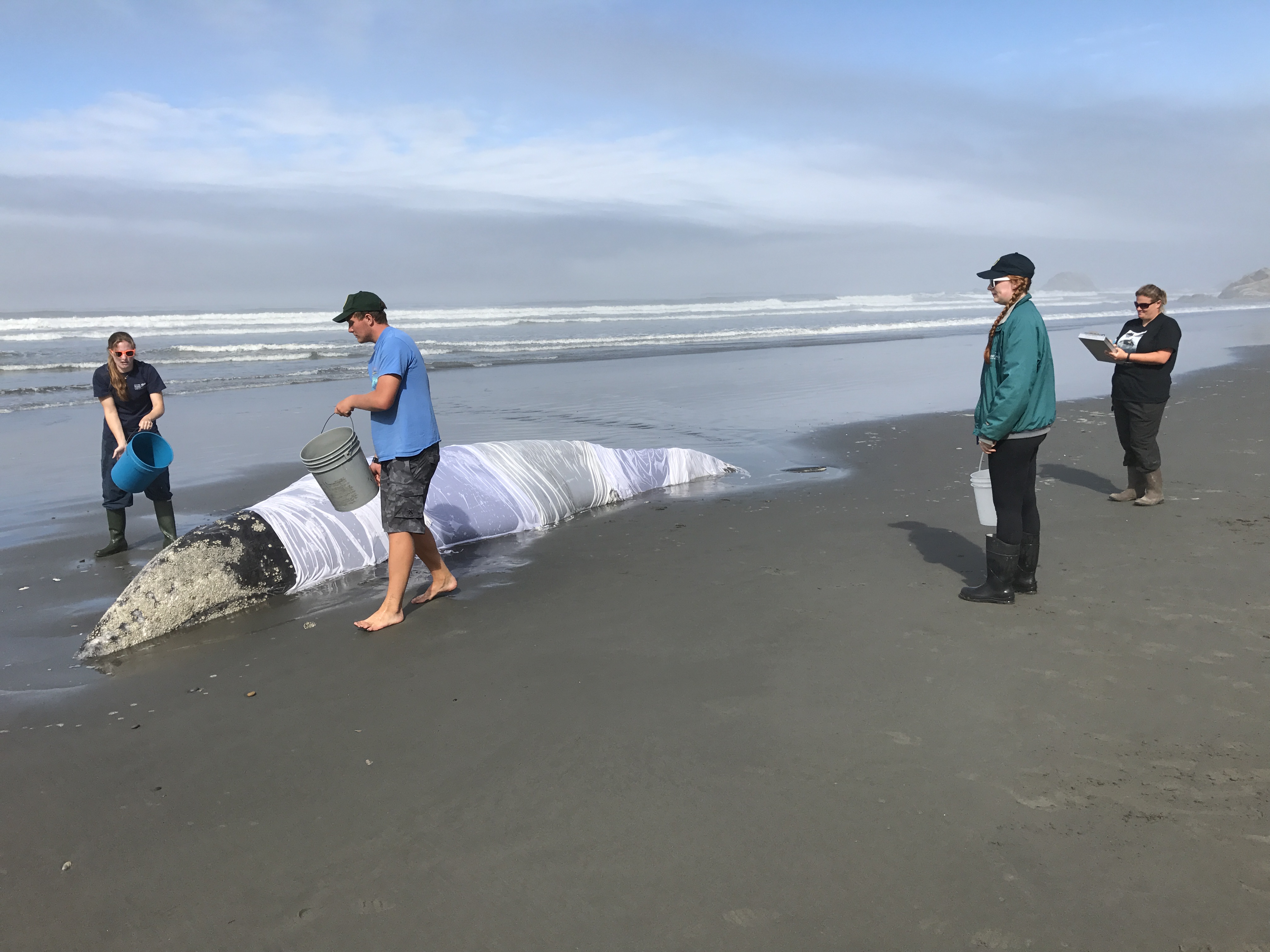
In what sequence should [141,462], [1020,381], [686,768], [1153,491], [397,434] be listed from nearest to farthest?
[686,768], [1020,381], [397,434], [141,462], [1153,491]

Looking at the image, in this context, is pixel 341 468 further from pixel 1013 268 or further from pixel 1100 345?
pixel 1100 345

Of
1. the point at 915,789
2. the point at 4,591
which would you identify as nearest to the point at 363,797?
the point at 915,789

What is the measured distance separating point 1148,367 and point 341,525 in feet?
20.8

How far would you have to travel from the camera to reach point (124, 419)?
7.03m

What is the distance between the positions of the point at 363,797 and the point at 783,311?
56.4m

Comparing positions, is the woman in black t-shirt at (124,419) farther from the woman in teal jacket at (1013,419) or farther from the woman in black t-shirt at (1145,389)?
the woman in black t-shirt at (1145,389)

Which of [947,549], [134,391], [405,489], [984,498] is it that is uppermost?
[134,391]

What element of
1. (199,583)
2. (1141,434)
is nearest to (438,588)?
(199,583)

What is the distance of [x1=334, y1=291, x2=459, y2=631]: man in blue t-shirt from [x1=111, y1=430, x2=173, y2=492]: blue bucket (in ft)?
8.08

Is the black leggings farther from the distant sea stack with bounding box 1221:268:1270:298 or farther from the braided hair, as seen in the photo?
the distant sea stack with bounding box 1221:268:1270:298

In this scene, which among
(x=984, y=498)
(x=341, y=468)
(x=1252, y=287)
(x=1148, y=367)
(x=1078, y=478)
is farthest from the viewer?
(x=1252, y=287)

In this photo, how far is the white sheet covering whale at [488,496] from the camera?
5.94 meters

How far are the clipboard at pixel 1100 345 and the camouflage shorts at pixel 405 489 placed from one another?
5.01 metres

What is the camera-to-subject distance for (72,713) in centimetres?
407
